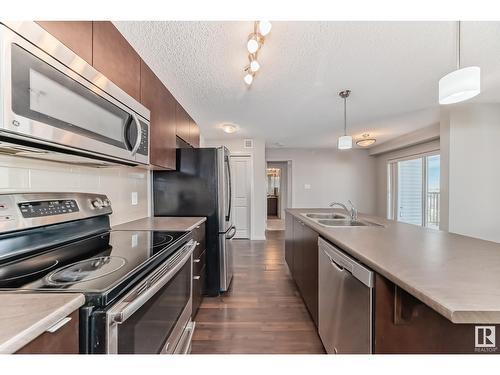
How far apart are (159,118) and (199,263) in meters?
1.33

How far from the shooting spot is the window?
187 inches

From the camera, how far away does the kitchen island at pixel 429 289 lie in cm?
63

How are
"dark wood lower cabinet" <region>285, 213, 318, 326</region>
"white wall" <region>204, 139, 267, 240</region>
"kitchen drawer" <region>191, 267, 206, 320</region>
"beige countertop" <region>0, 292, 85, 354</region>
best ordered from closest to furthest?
"beige countertop" <region>0, 292, 85, 354</region> → "dark wood lower cabinet" <region>285, 213, 318, 326</region> → "kitchen drawer" <region>191, 267, 206, 320</region> → "white wall" <region>204, 139, 267, 240</region>

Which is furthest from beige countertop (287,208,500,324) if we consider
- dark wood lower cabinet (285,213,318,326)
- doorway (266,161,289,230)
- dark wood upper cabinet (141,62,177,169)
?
doorway (266,161,289,230)

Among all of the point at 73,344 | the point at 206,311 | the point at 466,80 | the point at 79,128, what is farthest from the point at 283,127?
the point at 73,344

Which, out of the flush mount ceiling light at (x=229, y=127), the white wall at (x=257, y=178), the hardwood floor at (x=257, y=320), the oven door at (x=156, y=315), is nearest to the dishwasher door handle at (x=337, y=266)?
the hardwood floor at (x=257, y=320)

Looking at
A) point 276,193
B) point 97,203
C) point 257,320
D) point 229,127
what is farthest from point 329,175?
point 97,203

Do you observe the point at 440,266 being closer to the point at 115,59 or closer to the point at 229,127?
the point at 115,59

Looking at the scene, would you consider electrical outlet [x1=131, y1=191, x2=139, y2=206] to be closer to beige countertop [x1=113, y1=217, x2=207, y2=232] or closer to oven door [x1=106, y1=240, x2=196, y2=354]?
beige countertop [x1=113, y1=217, x2=207, y2=232]

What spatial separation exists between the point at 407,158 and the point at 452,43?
164 inches

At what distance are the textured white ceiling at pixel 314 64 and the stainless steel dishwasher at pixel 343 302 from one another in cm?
143

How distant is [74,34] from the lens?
0.95m

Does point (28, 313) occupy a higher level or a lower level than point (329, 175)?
lower

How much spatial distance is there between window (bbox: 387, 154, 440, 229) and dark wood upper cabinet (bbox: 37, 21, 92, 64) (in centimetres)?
558
